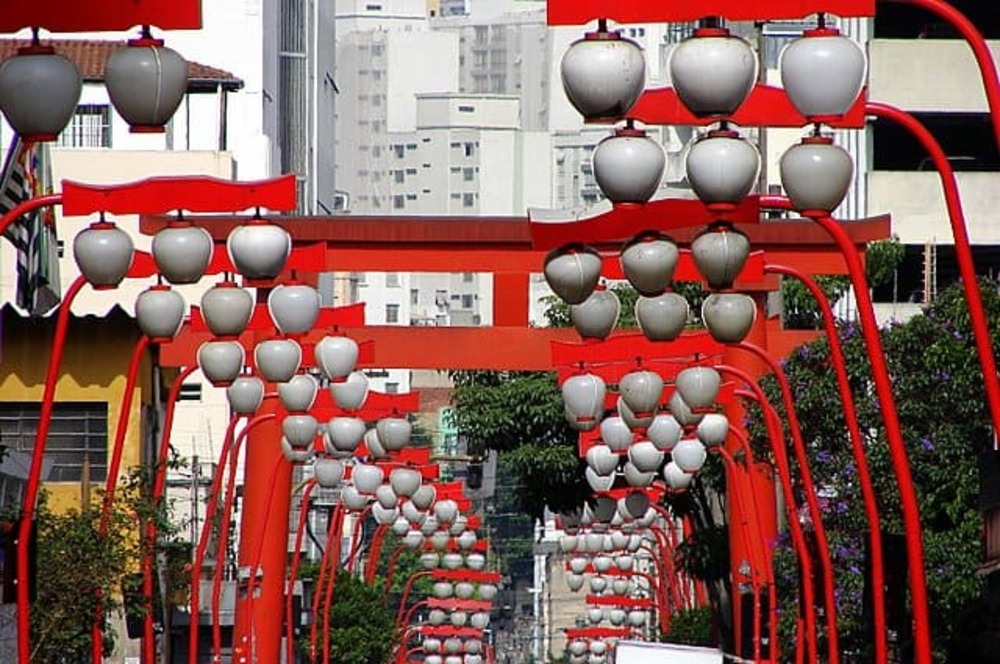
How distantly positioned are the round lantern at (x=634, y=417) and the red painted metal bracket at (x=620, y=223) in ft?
15.8

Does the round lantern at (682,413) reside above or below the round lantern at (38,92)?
above

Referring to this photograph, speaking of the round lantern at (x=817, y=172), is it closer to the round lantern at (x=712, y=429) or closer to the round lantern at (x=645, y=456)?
the round lantern at (x=712, y=429)

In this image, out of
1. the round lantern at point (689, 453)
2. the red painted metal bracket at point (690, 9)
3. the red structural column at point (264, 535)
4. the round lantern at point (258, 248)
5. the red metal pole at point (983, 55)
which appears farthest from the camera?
the red structural column at point (264, 535)

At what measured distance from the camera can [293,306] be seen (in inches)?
1017

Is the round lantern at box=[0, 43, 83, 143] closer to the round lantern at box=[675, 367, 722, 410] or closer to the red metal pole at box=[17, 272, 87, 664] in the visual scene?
the red metal pole at box=[17, 272, 87, 664]

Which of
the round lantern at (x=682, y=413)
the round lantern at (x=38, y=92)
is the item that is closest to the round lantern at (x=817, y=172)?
the round lantern at (x=38, y=92)

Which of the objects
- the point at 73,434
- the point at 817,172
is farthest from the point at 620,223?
the point at 73,434

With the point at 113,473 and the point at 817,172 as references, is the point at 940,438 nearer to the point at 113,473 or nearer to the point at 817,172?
the point at 113,473

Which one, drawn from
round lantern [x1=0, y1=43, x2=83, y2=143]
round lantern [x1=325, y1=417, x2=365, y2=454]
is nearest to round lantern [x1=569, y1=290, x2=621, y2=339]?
round lantern [x1=0, y1=43, x2=83, y2=143]

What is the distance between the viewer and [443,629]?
97.8 metres

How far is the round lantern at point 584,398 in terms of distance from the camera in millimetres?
28656

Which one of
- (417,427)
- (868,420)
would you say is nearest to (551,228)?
(868,420)

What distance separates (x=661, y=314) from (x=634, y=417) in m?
8.07

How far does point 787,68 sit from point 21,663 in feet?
54.6
